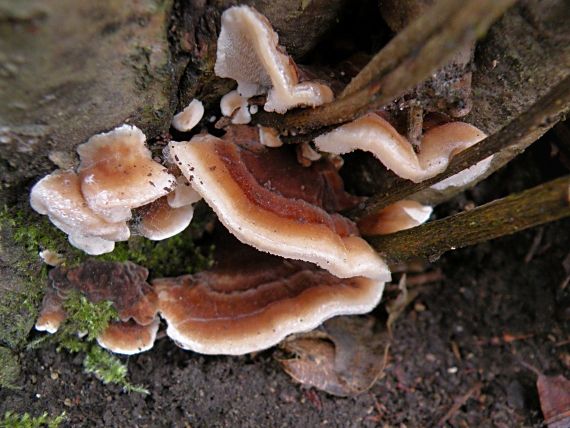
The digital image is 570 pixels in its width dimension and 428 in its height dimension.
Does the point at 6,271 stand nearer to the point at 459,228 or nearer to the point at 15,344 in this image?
the point at 15,344

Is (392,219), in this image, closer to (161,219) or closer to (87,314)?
(161,219)

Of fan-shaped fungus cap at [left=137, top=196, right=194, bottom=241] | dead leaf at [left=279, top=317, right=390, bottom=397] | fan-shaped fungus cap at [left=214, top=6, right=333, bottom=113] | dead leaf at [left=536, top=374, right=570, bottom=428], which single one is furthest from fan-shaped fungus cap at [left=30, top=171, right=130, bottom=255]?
dead leaf at [left=536, top=374, right=570, bottom=428]

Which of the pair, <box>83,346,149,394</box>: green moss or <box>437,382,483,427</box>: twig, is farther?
<box>437,382,483,427</box>: twig

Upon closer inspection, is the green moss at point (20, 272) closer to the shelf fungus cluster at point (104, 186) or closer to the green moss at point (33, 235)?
the green moss at point (33, 235)

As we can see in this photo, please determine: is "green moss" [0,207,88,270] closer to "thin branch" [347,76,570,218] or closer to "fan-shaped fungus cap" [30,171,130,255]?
"fan-shaped fungus cap" [30,171,130,255]

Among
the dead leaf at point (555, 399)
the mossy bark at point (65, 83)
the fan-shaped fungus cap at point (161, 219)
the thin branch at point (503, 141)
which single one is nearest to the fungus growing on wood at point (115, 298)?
the mossy bark at point (65, 83)

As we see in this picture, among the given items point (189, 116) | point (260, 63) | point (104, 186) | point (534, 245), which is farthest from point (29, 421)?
point (534, 245)

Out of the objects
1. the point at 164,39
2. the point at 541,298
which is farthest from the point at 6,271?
the point at 541,298
